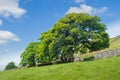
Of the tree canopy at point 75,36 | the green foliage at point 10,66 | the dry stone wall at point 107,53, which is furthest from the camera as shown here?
the green foliage at point 10,66

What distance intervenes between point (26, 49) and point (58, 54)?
36.9m

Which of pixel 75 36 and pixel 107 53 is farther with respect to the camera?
pixel 75 36

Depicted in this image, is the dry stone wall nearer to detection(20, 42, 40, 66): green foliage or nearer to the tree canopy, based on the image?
the tree canopy

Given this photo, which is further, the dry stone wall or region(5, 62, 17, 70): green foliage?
region(5, 62, 17, 70): green foliage

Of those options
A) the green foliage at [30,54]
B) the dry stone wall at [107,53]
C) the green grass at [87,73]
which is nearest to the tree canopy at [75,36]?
the dry stone wall at [107,53]

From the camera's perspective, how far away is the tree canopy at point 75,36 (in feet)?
184

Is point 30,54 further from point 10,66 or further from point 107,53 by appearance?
point 107,53

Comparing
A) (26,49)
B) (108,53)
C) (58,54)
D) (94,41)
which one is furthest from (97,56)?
(26,49)

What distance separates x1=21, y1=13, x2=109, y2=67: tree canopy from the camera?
184 ft

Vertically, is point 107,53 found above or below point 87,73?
above

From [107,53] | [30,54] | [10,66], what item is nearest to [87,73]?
[107,53]

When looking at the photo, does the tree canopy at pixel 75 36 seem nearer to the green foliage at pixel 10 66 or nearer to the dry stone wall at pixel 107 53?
the dry stone wall at pixel 107 53

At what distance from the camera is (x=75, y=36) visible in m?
57.1

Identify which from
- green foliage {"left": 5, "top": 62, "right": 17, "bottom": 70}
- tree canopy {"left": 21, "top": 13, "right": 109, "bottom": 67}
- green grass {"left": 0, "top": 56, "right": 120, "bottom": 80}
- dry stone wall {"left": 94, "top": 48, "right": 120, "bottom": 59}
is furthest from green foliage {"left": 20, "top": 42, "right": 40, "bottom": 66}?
green grass {"left": 0, "top": 56, "right": 120, "bottom": 80}
